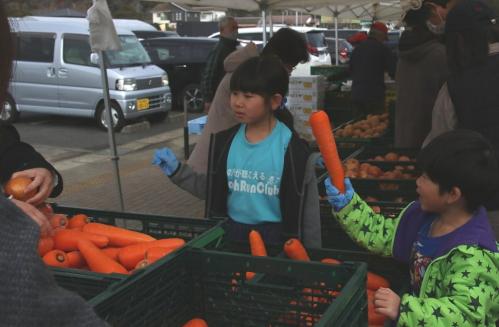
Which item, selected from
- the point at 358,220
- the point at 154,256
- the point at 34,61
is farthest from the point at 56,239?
the point at 34,61

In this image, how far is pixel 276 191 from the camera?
8.82ft

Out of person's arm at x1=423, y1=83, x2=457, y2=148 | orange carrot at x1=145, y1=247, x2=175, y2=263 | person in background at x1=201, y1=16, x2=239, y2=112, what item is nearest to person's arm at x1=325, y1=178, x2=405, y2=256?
orange carrot at x1=145, y1=247, x2=175, y2=263

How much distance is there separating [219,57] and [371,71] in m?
2.51

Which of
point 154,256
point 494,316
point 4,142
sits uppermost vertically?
point 4,142

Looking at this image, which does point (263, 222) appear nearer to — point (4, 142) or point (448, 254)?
point (448, 254)

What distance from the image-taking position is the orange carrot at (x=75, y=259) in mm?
2211

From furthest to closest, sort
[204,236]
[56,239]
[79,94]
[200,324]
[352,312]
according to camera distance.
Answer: [79,94]
[56,239]
[204,236]
[200,324]
[352,312]

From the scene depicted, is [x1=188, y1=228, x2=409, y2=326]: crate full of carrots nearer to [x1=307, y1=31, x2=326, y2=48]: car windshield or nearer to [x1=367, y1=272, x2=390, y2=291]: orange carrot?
[x1=367, y1=272, x2=390, y2=291]: orange carrot

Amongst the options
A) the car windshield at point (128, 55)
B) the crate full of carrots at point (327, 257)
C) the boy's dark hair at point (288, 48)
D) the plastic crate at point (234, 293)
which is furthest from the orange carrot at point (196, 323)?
the car windshield at point (128, 55)

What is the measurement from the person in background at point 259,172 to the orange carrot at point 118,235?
1.22 ft

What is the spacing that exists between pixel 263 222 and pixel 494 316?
1065 millimetres

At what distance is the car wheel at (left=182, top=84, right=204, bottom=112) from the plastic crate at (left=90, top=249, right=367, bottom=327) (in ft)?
43.2

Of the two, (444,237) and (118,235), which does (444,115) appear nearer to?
(444,237)

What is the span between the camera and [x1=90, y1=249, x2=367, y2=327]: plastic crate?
1639mm
